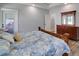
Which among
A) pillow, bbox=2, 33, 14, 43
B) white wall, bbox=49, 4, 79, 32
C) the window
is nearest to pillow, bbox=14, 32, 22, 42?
pillow, bbox=2, 33, 14, 43

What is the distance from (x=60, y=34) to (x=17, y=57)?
25.9 inches

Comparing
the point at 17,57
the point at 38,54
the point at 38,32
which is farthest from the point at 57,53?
the point at 17,57

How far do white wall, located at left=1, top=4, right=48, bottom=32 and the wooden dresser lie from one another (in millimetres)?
256

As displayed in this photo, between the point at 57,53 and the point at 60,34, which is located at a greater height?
the point at 60,34

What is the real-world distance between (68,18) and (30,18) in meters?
0.52

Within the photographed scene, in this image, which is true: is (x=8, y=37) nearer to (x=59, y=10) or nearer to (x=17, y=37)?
(x=17, y=37)

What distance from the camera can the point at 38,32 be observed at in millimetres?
1833

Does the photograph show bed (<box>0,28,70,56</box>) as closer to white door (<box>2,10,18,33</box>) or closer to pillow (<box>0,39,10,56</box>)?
pillow (<box>0,39,10,56</box>)

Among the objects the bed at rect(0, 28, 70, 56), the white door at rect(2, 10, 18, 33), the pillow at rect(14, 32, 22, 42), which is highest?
the white door at rect(2, 10, 18, 33)

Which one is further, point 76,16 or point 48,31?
point 48,31

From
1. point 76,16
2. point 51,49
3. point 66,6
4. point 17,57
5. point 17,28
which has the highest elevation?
point 66,6

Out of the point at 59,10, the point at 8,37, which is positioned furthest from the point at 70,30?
the point at 8,37

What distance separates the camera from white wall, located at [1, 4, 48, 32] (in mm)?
1818

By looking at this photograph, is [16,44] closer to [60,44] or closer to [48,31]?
[48,31]
